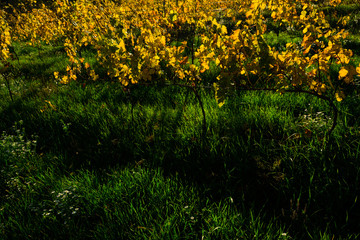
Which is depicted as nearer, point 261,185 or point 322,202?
point 322,202

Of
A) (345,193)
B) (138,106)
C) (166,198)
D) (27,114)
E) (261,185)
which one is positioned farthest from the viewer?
(27,114)

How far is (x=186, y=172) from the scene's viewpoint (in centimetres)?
211

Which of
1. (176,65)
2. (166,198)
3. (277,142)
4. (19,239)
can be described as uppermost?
(176,65)

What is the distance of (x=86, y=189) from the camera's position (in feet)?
6.20

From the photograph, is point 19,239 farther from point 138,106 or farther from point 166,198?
point 138,106

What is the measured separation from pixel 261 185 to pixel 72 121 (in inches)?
97.0

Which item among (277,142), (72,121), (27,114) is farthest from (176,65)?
(27,114)

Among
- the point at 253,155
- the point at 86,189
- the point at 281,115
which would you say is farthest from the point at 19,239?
the point at 281,115

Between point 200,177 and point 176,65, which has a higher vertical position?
Result: point 176,65

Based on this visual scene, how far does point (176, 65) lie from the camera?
2.05 metres

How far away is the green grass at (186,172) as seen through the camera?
158 centimetres

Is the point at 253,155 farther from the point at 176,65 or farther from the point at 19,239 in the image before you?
the point at 19,239

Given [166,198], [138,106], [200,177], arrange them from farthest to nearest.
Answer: [138,106], [200,177], [166,198]

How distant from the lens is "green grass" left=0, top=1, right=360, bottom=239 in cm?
158
